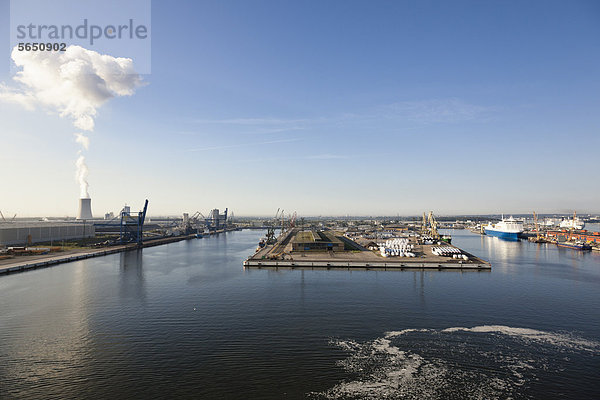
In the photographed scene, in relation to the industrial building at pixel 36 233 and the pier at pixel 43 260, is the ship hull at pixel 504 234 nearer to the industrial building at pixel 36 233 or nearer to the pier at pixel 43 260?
the pier at pixel 43 260

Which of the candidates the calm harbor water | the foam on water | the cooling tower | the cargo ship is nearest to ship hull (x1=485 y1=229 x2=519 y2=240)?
the cargo ship

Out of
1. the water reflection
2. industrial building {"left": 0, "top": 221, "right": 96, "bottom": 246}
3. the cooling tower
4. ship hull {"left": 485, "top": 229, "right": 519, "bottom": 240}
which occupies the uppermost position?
the cooling tower

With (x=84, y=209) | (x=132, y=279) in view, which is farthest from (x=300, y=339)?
(x=84, y=209)

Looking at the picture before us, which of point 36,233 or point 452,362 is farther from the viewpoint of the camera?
point 36,233

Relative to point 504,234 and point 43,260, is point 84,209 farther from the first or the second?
point 504,234

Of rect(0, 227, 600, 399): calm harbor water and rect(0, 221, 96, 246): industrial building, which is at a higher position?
rect(0, 221, 96, 246): industrial building

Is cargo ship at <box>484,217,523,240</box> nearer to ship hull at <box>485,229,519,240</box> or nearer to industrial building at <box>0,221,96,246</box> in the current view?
ship hull at <box>485,229,519,240</box>
